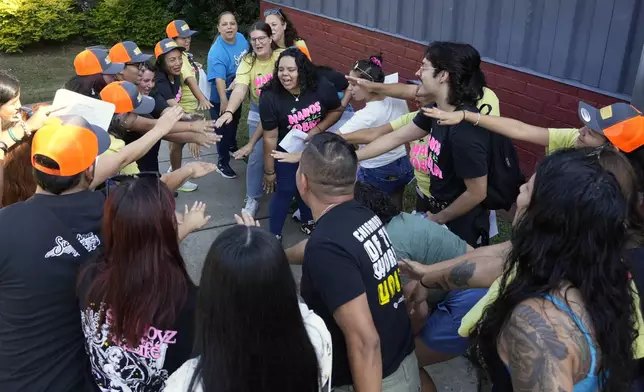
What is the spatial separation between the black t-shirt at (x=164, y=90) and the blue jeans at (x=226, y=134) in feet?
2.32

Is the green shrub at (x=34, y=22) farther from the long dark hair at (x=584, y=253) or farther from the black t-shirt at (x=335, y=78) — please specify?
the long dark hair at (x=584, y=253)

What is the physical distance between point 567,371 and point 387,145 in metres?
2.73

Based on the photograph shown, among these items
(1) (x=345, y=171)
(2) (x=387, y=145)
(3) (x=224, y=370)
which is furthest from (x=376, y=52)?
(3) (x=224, y=370)

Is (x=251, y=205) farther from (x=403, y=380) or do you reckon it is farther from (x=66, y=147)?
(x=403, y=380)

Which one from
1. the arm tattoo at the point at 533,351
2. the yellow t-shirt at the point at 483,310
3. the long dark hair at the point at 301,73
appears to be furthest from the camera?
the long dark hair at the point at 301,73

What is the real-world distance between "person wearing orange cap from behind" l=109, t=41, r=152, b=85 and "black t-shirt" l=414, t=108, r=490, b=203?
2723 mm

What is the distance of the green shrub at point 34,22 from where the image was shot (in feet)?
44.4

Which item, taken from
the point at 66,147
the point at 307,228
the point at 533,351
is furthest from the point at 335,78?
the point at 533,351

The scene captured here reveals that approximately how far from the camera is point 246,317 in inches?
68.6

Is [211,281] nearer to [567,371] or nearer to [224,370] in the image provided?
[224,370]

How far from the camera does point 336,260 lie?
2.22 m

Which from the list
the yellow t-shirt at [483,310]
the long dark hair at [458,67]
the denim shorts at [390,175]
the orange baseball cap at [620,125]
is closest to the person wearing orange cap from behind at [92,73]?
the denim shorts at [390,175]

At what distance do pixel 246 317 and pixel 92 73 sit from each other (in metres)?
3.22

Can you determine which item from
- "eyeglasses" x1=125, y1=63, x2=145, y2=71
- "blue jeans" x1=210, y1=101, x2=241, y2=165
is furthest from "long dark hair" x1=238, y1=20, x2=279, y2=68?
"eyeglasses" x1=125, y1=63, x2=145, y2=71
